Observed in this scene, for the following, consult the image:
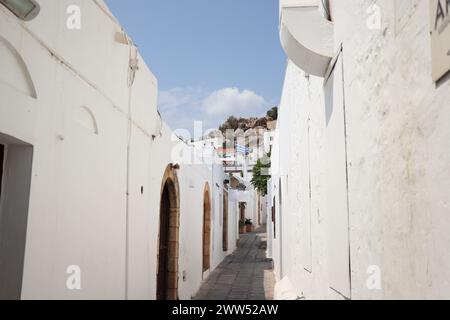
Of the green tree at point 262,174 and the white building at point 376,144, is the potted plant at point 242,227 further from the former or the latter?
the white building at point 376,144

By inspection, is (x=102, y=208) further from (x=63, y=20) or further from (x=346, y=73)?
(x=346, y=73)

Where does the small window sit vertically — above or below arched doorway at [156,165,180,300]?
above

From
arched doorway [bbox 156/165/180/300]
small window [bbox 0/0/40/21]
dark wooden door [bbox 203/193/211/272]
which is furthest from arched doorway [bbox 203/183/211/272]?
A: small window [bbox 0/0/40/21]

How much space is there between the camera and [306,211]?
5430 millimetres

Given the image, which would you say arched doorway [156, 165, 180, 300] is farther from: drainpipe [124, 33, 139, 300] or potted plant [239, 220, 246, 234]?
potted plant [239, 220, 246, 234]

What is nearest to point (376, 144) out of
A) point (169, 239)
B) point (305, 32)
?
point (305, 32)

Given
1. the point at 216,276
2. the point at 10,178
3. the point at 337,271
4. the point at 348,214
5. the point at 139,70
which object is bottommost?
the point at 216,276

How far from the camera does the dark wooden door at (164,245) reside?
7562mm

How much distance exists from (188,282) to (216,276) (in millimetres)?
3259

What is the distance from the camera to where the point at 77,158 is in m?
3.60

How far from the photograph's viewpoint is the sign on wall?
1.56 meters

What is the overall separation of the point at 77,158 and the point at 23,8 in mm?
1300

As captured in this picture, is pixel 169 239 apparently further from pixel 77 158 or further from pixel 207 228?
pixel 207 228
